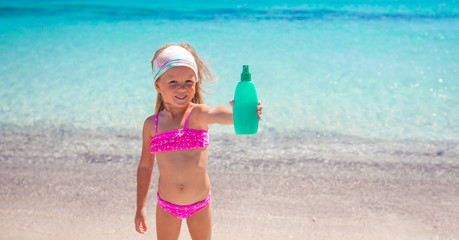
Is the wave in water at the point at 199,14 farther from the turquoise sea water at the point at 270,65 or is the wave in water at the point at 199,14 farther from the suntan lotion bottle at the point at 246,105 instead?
the suntan lotion bottle at the point at 246,105

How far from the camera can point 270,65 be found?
8.48 metres

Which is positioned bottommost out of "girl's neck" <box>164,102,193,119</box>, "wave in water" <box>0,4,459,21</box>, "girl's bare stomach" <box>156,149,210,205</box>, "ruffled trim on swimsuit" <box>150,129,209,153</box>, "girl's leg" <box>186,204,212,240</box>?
"girl's leg" <box>186,204,212,240</box>

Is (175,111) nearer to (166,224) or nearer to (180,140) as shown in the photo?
(180,140)

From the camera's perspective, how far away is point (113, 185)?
3514 millimetres

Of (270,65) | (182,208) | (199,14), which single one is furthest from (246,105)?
(199,14)

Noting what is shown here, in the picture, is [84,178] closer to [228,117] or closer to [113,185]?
[113,185]

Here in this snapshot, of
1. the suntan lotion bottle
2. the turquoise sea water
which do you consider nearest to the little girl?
the suntan lotion bottle

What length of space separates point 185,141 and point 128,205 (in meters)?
1.31

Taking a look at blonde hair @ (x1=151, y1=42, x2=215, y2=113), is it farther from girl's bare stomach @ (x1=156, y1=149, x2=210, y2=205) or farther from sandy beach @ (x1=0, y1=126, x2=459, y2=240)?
sandy beach @ (x1=0, y1=126, x2=459, y2=240)

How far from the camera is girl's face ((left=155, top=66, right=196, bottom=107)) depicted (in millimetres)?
2027

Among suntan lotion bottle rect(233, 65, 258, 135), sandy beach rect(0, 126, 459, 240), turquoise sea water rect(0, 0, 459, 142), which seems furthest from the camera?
turquoise sea water rect(0, 0, 459, 142)

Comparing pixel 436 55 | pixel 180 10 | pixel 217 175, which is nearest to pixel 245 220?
pixel 217 175

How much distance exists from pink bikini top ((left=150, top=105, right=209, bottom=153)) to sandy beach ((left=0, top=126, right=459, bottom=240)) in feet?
2.82

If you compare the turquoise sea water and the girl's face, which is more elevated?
the turquoise sea water
